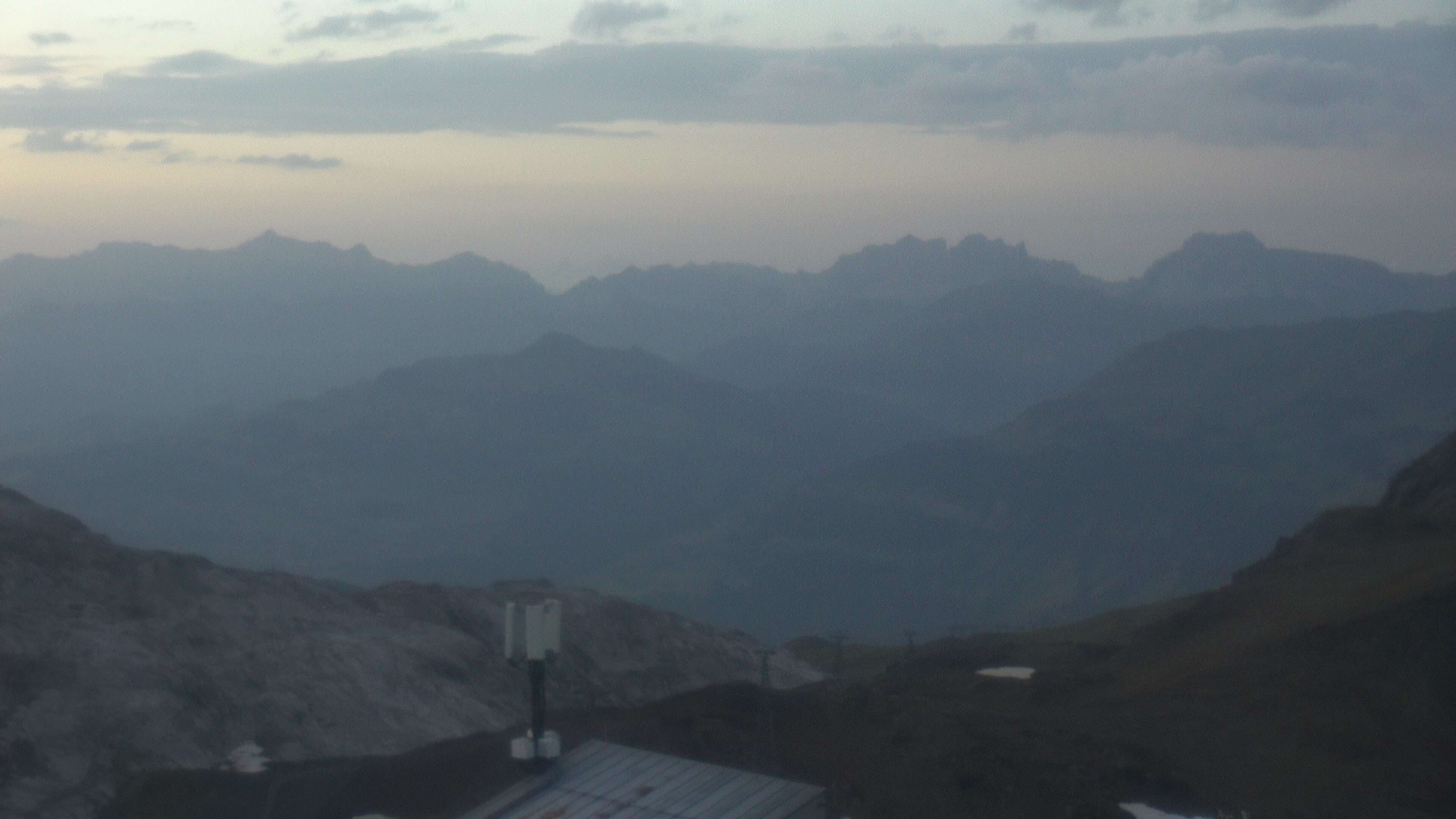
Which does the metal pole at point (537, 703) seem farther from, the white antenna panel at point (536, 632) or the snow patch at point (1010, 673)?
the snow patch at point (1010, 673)

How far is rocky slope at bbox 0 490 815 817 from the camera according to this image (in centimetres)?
4216

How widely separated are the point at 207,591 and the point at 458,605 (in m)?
14.6

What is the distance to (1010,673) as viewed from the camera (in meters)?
52.8

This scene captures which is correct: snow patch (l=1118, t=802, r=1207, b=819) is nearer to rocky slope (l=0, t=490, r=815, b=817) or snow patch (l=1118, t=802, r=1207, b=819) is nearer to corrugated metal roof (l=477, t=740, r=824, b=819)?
corrugated metal roof (l=477, t=740, r=824, b=819)

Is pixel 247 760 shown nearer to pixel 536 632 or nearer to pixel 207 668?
pixel 207 668

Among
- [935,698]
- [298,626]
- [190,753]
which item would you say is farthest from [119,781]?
[935,698]

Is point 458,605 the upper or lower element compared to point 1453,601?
lower

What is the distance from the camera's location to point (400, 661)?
183 ft

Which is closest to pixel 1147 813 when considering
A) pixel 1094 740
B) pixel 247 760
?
pixel 1094 740

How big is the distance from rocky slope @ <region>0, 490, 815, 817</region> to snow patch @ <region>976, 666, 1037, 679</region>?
20.0 metres

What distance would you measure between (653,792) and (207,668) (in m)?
28.6

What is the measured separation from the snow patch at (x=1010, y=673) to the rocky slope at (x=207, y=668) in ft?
65.5

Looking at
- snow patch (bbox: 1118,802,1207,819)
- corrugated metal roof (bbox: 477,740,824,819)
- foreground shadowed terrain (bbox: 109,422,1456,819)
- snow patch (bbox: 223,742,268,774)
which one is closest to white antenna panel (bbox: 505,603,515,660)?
foreground shadowed terrain (bbox: 109,422,1456,819)

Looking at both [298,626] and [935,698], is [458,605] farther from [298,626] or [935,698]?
[935,698]
